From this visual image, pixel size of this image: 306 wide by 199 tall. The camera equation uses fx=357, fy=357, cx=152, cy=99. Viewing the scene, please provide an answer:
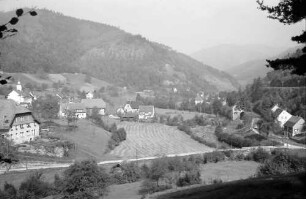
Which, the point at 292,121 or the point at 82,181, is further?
the point at 292,121

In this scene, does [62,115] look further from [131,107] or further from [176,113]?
[176,113]

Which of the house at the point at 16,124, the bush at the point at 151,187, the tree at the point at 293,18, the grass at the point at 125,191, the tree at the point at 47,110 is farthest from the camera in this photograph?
the tree at the point at 47,110

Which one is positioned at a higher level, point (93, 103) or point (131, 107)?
point (93, 103)

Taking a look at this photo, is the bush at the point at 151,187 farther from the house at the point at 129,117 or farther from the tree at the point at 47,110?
the house at the point at 129,117

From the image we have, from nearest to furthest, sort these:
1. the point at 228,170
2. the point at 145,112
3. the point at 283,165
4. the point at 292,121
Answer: the point at 283,165
the point at 228,170
the point at 292,121
the point at 145,112

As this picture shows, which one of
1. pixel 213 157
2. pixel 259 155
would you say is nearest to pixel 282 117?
pixel 259 155

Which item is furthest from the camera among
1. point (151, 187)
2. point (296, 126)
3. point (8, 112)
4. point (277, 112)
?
point (277, 112)

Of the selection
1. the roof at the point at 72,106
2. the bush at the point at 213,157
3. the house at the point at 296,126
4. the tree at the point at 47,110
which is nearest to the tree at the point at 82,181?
the bush at the point at 213,157

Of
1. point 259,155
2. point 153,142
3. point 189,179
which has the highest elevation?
point 153,142
